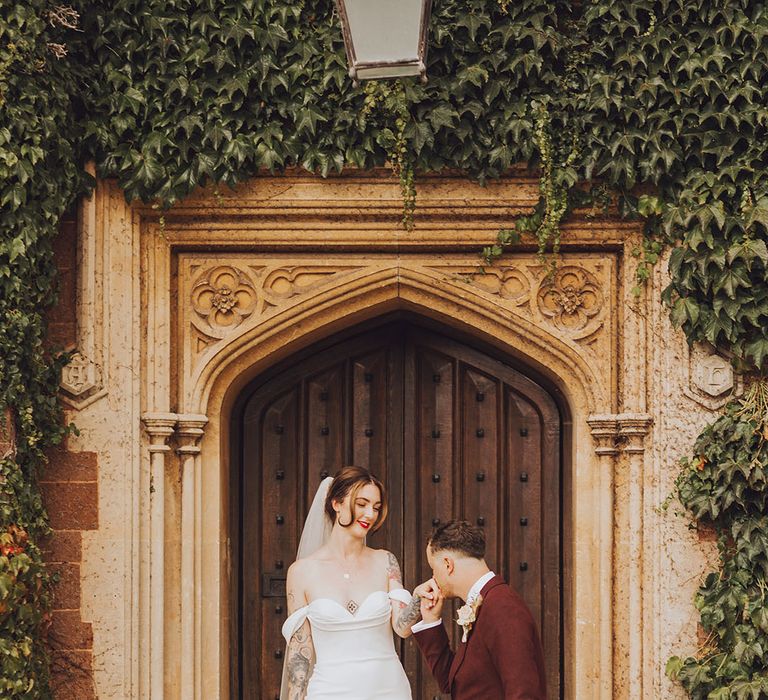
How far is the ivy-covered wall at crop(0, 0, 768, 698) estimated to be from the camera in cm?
504

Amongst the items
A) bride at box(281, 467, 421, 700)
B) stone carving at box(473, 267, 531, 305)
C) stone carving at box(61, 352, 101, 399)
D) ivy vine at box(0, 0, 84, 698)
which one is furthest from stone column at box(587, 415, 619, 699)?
ivy vine at box(0, 0, 84, 698)

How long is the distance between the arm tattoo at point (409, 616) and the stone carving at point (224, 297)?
1.55 meters

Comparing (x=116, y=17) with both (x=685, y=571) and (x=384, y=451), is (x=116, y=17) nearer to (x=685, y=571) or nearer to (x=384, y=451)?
(x=384, y=451)

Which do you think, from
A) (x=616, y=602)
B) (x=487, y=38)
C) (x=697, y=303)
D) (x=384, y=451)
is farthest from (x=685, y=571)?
(x=487, y=38)

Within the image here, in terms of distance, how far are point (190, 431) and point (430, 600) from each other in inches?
61.2

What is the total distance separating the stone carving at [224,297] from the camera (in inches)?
213

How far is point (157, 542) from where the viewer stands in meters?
5.23

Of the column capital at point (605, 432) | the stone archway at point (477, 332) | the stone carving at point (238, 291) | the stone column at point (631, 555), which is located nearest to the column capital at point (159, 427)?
the stone archway at point (477, 332)

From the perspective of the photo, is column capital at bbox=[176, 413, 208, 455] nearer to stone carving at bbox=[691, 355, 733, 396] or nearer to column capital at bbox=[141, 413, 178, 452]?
column capital at bbox=[141, 413, 178, 452]

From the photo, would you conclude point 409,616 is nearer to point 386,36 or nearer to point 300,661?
point 300,661

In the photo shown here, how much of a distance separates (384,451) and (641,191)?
1.70 m

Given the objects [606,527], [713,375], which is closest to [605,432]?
[606,527]

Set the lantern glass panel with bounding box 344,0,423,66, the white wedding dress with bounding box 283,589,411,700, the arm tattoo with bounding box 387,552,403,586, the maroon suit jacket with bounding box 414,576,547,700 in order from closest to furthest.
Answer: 1. the lantern glass panel with bounding box 344,0,423,66
2. the maroon suit jacket with bounding box 414,576,547,700
3. the white wedding dress with bounding box 283,589,411,700
4. the arm tattoo with bounding box 387,552,403,586

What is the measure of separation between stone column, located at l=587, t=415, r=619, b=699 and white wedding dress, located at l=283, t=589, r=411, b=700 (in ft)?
3.21
